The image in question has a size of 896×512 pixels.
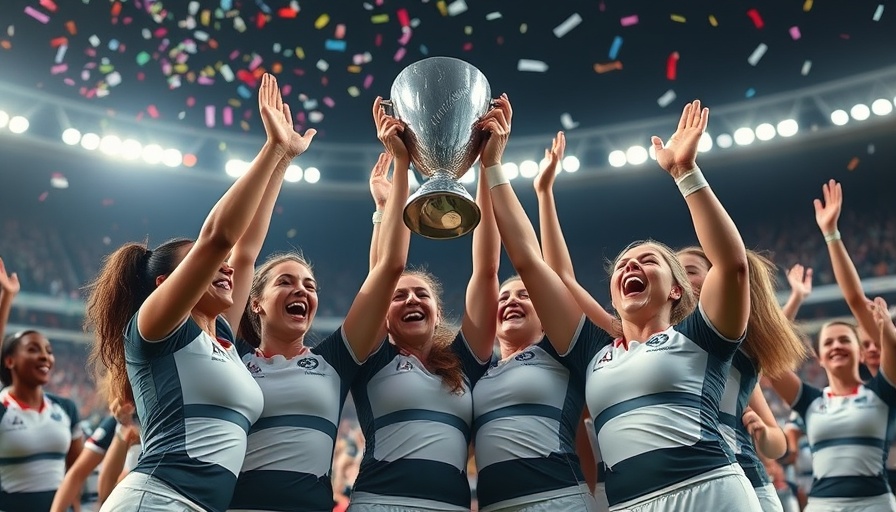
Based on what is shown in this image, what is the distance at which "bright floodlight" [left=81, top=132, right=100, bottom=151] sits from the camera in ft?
47.3

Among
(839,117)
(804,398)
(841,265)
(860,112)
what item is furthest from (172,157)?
(841,265)

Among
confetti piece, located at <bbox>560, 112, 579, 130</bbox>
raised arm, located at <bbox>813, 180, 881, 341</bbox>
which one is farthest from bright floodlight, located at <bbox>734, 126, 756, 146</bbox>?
raised arm, located at <bbox>813, 180, 881, 341</bbox>

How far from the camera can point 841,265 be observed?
4.50 m

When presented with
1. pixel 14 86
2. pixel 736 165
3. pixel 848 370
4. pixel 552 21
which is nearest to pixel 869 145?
pixel 736 165

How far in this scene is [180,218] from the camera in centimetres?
1727

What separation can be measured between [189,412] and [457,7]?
10685 millimetres

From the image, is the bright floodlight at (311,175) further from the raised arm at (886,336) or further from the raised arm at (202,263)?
the raised arm at (202,263)

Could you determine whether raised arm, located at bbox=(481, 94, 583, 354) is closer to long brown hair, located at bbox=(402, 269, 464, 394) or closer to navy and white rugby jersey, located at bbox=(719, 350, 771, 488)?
long brown hair, located at bbox=(402, 269, 464, 394)

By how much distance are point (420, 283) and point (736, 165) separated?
13575mm

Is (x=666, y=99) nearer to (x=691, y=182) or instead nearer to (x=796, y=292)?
(x=796, y=292)

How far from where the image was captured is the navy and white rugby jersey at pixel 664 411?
2.44m

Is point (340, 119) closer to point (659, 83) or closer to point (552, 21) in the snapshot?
point (552, 21)

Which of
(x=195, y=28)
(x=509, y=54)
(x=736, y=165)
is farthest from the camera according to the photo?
(x=736, y=165)

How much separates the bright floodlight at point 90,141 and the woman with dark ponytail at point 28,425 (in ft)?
33.8
